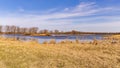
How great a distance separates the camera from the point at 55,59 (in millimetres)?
9609

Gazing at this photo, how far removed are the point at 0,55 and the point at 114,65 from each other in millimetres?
6044

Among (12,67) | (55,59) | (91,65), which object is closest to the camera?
(12,67)

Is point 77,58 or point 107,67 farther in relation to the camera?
point 77,58

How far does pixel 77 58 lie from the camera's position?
999 centimetres

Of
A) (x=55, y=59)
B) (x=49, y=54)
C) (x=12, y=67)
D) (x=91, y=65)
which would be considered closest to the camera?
(x=12, y=67)

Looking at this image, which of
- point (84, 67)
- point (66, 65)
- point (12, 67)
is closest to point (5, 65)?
point (12, 67)

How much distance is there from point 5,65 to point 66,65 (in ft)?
9.36

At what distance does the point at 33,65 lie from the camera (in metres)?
8.60

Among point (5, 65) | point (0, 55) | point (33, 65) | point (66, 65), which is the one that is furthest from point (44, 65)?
point (0, 55)

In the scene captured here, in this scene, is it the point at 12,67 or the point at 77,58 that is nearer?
the point at 12,67

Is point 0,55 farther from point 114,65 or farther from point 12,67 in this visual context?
point 114,65

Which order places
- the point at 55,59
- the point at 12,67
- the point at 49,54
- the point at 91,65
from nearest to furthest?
the point at 12,67 → the point at 91,65 → the point at 55,59 → the point at 49,54

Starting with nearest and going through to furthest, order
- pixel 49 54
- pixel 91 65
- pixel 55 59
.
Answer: pixel 91 65, pixel 55 59, pixel 49 54

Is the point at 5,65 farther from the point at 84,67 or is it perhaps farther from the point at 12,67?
the point at 84,67
